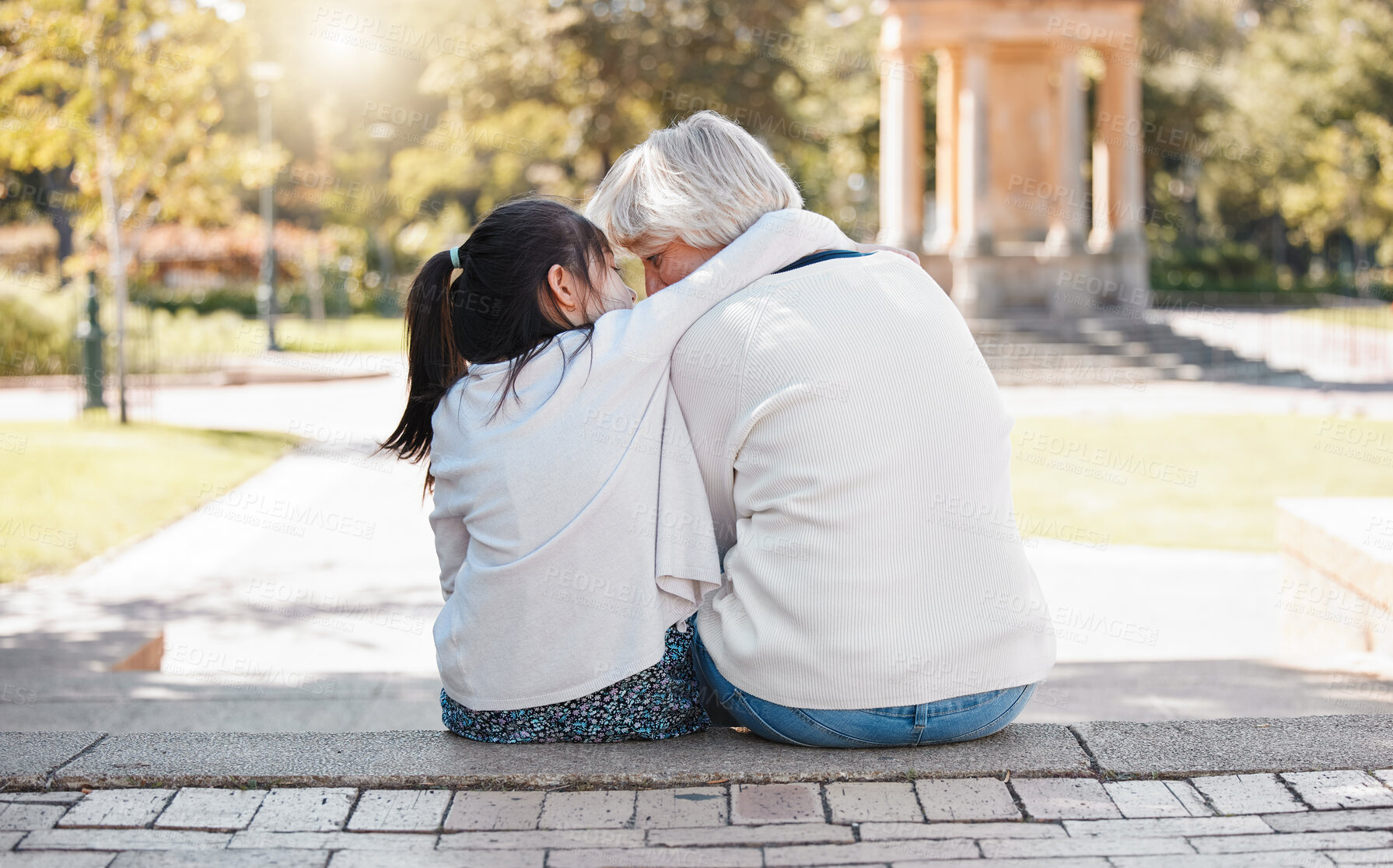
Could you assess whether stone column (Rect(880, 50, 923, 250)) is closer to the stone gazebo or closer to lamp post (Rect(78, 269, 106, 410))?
the stone gazebo

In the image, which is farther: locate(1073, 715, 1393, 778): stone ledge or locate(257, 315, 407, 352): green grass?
locate(257, 315, 407, 352): green grass

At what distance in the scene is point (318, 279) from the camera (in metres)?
39.4

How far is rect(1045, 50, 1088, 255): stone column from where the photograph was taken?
74.1ft

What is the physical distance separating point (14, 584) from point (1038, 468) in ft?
27.0

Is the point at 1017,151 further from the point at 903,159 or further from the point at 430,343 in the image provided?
the point at 430,343

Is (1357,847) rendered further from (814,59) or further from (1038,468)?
(814,59)

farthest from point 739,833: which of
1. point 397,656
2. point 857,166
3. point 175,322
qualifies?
point 857,166

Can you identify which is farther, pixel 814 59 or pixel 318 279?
pixel 318 279

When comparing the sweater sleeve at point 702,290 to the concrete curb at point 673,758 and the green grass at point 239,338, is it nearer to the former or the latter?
the concrete curb at point 673,758

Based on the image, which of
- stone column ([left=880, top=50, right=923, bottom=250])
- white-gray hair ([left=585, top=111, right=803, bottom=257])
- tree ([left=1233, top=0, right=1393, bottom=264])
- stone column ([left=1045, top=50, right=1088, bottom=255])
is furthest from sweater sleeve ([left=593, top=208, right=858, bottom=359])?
tree ([left=1233, top=0, right=1393, bottom=264])

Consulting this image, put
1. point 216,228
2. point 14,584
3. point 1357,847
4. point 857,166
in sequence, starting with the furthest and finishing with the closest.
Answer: point 216,228, point 857,166, point 14,584, point 1357,847

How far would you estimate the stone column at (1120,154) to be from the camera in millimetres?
22891

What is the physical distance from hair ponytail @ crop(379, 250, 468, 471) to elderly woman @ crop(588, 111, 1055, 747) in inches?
21.8

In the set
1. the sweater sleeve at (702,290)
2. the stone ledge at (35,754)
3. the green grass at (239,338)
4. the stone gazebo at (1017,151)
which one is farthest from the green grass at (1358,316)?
the stone ledge at (35,754)
